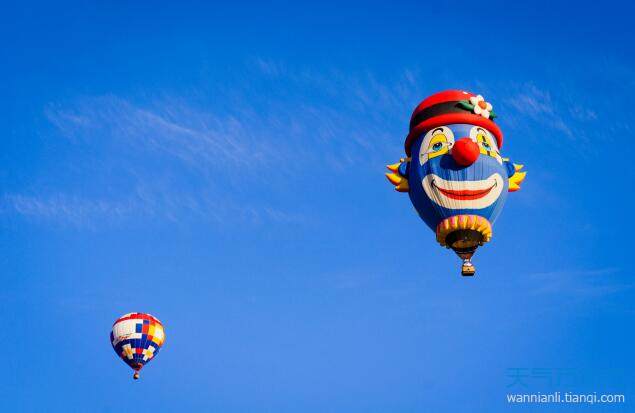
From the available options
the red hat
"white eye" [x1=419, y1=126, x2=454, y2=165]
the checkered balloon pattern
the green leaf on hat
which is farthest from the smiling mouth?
the checkered balloon pattern

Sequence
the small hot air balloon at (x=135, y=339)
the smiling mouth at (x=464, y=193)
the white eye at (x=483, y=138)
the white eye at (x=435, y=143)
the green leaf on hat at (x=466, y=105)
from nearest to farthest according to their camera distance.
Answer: the smiling mouth at (x=464, y=193) → the white eye at (x=435, y=143) → the white eye at (x=483, y=138) → the green leaf on hat at (x=466, y=105) → the small hot air balloon at (x=135, y=339)

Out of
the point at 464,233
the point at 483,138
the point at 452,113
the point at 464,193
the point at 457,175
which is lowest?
the point at 464,233

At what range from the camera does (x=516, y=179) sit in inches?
1529

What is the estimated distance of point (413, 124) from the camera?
39.3 meters

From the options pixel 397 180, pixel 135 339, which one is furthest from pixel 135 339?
pixel 397 180

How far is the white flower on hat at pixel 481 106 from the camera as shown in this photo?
126 feet

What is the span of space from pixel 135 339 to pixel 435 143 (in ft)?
70.3

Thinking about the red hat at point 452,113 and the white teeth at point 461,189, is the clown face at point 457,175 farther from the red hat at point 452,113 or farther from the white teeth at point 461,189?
the red hat at point 452,113

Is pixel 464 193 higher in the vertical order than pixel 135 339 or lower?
lower

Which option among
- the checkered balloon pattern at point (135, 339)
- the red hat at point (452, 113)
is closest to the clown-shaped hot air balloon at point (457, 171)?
the red hat at point (452, 113)

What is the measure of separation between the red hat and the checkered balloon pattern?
19.8 m

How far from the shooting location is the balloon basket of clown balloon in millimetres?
36844

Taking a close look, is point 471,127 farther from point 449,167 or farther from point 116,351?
point 116,351

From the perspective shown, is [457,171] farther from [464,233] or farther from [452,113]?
[452,113]
